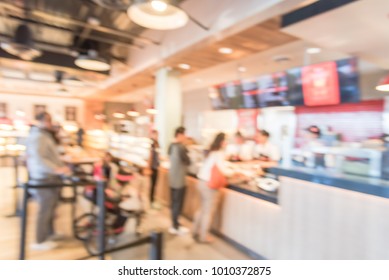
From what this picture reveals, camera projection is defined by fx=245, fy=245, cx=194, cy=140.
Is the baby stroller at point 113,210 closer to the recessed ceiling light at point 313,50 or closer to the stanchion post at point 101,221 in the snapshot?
the stanchion post at point 101,221

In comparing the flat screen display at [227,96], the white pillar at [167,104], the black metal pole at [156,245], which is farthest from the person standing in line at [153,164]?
the black metal pole at [156,245]

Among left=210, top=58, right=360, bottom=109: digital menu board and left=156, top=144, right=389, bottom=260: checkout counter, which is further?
left=210, top=58, right=360, bottom=109: digital menu board

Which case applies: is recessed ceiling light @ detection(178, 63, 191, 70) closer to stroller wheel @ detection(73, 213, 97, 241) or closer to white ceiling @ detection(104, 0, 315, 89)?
white ceiling @ detection(104, 0, 315, 89)

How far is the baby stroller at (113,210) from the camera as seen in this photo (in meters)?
3.06

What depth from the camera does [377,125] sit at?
Result: 15.4 feet

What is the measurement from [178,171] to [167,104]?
2.32m

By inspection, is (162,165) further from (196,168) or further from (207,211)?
(207,211)

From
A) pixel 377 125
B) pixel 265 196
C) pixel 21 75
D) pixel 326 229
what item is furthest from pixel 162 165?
pixel 21 75

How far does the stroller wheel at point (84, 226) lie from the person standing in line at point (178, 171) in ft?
3.45

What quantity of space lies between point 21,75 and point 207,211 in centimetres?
778

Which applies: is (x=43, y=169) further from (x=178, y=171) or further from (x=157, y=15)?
(x=157, y=15)

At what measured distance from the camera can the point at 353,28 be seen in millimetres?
2654

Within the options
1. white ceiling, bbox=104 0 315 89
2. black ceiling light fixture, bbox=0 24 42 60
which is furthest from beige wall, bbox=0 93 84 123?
white ceiling, bbox=104 0 315 89

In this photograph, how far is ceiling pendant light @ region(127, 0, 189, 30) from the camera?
2.05 metres
